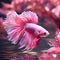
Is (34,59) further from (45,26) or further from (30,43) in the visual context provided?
(45,26)

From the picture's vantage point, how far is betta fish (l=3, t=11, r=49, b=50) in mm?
2404

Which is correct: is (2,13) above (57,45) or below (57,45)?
above

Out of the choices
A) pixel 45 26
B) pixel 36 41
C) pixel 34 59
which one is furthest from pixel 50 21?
pixel 34 59

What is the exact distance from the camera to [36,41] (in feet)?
7.98

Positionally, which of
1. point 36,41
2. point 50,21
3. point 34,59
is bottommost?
point 34,59

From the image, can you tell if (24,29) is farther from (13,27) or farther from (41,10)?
(41,10)

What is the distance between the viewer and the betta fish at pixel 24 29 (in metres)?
2.40

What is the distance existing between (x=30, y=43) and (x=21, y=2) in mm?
357

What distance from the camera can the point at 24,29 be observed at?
95.5 inches

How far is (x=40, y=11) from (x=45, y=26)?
132 millimetres

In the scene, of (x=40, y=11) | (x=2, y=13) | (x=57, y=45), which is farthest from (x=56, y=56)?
(x=2, y=13)

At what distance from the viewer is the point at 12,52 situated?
2.44 m

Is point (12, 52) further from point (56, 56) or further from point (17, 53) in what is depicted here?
point (56, 56)

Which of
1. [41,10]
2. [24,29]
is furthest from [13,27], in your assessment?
[41,10]
